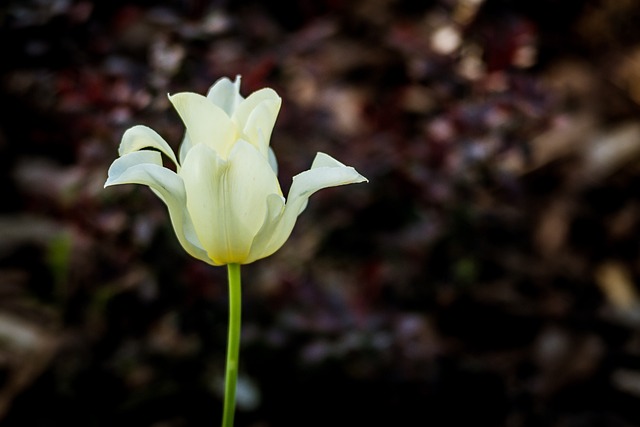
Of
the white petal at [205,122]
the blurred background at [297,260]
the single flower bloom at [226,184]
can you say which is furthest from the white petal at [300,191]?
the blurred background at [297,260]

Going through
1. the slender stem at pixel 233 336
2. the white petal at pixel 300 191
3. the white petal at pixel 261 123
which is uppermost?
the white petal at pixel 261 123

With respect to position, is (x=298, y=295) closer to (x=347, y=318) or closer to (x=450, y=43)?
(x=347, y=318)

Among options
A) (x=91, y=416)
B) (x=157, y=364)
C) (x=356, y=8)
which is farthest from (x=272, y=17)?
(x=91, y=416)

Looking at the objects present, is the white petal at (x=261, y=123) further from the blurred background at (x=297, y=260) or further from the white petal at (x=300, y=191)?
the blurred background at (x=297, y=260)

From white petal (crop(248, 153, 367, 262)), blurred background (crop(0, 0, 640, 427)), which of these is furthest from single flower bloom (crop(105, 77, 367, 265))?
blurred background (crop(0, 0, 640, 427))

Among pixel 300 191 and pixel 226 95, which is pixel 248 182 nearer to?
pixel 300 191

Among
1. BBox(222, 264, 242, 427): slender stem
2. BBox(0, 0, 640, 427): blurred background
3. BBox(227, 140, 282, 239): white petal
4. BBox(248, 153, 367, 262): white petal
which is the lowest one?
BBox(222, 264, 242, 427): slender stem

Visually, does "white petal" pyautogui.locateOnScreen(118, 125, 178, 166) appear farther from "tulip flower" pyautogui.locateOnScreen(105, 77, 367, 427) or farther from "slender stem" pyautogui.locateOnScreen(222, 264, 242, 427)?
"slender stem" pyautogui.locateOnScreen(222, 264, 242, 427)
